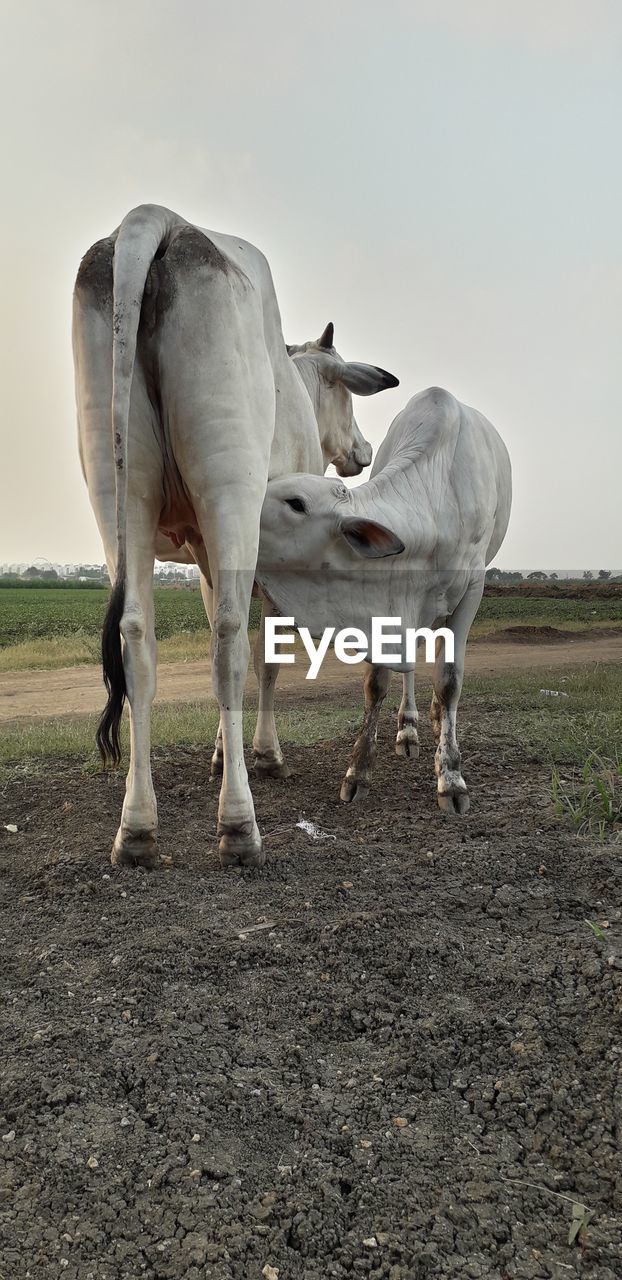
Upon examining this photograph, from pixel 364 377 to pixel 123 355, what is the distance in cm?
302

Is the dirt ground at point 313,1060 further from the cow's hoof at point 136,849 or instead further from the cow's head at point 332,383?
the cow's head at point 332,383

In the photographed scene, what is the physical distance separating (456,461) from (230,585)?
6.22 ft

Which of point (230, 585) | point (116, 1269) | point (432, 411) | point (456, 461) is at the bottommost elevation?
point (116, 1269)

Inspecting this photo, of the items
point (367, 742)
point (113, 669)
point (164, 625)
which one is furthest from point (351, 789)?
point (164, 625)

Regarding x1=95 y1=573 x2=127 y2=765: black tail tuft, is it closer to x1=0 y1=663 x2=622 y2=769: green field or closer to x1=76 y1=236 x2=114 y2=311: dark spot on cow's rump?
x1=76 y1=236 x2=114 y2=311: dark spot on cow's rump

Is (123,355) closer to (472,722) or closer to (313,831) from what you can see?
(313,831)

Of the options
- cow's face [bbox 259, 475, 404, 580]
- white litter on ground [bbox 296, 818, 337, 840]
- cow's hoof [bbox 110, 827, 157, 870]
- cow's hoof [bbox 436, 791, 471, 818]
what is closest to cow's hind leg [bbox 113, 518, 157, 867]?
cow's hoof [bbox 110, 827, 157, 870]

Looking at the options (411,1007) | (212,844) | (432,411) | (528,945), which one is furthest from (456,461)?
(411,1007)

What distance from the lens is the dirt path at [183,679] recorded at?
10328 mm

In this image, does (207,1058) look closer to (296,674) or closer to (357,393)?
(357,393)

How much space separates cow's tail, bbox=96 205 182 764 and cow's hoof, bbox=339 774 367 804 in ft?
5.36

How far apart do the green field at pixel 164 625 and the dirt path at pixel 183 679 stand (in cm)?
128

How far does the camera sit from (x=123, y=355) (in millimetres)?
3338

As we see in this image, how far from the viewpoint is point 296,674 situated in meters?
12.5
